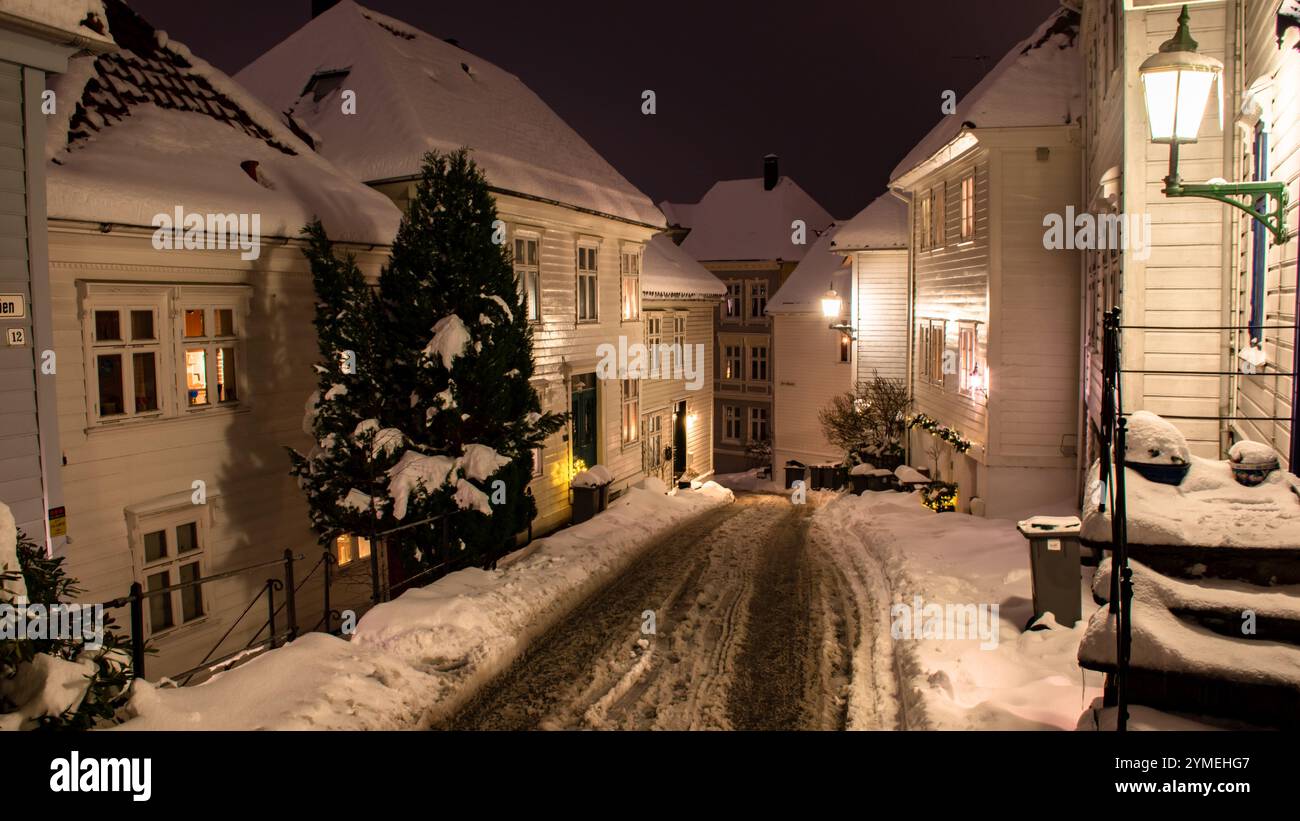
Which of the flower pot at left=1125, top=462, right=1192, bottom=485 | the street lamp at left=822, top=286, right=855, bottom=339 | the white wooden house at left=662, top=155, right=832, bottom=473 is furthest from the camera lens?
the white wooden house at left=662, top=155, right=832, bottom=473

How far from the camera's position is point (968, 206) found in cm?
1750

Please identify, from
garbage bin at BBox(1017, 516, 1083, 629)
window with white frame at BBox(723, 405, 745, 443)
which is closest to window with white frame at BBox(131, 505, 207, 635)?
garbage bin at BBox(1017, 516, 1083, 629)

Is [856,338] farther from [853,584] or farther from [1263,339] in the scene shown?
[1263,339]

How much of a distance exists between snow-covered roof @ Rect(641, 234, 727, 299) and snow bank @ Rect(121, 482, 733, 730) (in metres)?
14.4

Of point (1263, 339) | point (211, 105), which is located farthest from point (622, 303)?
point (1263, 339)

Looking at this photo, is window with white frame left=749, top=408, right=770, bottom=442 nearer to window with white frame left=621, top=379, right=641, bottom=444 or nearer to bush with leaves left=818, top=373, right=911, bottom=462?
bush with leaves left=818, top=373, right=911, bottom=462

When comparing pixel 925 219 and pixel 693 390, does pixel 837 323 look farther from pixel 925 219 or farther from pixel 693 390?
pixel 925 219

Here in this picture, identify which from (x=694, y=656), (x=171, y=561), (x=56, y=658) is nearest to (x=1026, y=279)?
(x=694, y=656)

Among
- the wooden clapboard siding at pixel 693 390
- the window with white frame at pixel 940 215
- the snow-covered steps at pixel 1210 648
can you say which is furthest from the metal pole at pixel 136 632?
the wooden clapboard siding at pixel 693 390

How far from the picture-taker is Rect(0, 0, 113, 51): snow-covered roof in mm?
7188

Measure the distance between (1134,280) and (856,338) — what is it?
1697 centimetres

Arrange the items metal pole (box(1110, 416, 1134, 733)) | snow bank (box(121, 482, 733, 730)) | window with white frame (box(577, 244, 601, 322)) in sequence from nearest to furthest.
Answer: metal pole (box(1110, 416, 1134, 733)) < snow bank (box(121, 482, 733, 730)) < window with white frame (box(577, 244, 601, 322))

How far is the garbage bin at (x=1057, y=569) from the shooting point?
27.2 feet

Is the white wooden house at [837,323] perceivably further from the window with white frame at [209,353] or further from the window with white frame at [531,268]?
the window with white frame at [209,353]
